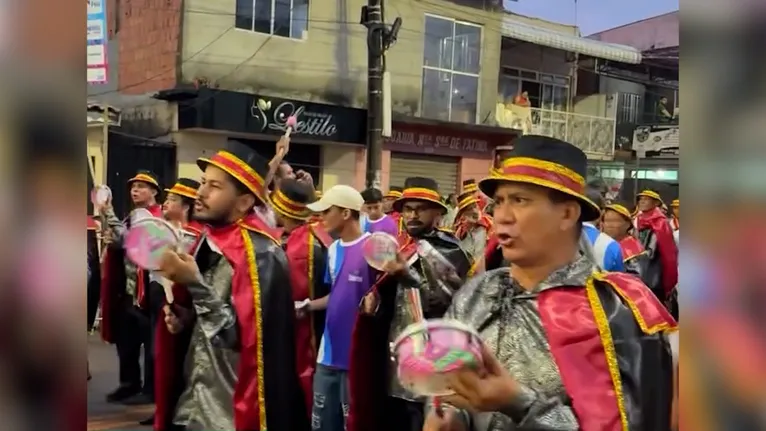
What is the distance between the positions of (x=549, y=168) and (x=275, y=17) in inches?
535

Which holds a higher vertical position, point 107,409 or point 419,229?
point 419,229

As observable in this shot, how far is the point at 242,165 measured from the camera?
3.24m

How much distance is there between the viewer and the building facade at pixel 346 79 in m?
14.0

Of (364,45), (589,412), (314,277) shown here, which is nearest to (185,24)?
(364,45)

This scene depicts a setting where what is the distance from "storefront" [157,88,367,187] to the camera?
13.7 meters

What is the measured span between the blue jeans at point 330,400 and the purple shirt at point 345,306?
74 millimetres

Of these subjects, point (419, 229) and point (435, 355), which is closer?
point (435, 355)

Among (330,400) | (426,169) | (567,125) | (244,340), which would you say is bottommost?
(330,400)

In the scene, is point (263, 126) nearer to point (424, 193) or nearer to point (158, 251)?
point (424, 193)

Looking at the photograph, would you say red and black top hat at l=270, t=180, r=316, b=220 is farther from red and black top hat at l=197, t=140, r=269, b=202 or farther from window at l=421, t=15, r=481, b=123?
window at l=421, t=15, r=481, b=123

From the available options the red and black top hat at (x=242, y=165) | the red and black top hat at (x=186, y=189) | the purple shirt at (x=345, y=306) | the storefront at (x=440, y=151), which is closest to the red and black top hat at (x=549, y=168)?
the red and black top hat at (x=242, y=165)

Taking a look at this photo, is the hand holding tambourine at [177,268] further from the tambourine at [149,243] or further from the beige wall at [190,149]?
the beige wall at [190,149]

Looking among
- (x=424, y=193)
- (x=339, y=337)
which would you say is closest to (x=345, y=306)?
(x=339, y=337)
